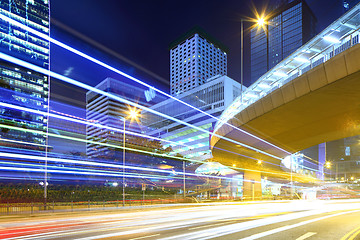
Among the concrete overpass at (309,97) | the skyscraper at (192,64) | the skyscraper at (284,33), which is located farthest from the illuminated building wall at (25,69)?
the skyscraper at (284,33)

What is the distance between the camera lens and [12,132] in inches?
4596

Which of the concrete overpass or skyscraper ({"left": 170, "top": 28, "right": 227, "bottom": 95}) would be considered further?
skyscraper ({"left": 170, "top": 28, "right": 227, "bottom": 95})

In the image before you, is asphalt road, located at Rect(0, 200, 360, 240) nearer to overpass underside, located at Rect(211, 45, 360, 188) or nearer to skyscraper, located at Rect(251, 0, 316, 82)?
overpass underside, located at Rect(211, 45, 360, 188)

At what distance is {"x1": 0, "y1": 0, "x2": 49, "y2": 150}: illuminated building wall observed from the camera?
12738 cm

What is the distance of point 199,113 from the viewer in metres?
108

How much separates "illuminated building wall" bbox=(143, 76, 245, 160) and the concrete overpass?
2674 inches

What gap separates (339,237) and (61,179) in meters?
60.7

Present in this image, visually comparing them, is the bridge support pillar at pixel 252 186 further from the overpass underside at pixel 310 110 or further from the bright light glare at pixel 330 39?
the bright light glare at pixel 330 39

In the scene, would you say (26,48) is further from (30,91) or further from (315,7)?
(315,7)

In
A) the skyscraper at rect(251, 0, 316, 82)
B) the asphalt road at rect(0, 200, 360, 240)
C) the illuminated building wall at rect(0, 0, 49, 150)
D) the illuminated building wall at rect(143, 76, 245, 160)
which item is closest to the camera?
the asphalt road at rect(0, 200, 360, 240)

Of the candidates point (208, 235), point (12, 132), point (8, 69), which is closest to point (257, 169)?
point (208, 235)

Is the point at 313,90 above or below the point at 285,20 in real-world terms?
below

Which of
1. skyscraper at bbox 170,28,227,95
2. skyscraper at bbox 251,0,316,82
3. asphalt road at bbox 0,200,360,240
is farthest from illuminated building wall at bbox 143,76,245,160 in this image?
asphalt road at bbox 0,200,360,240

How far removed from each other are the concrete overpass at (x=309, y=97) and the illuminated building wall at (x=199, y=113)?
67.9 m
